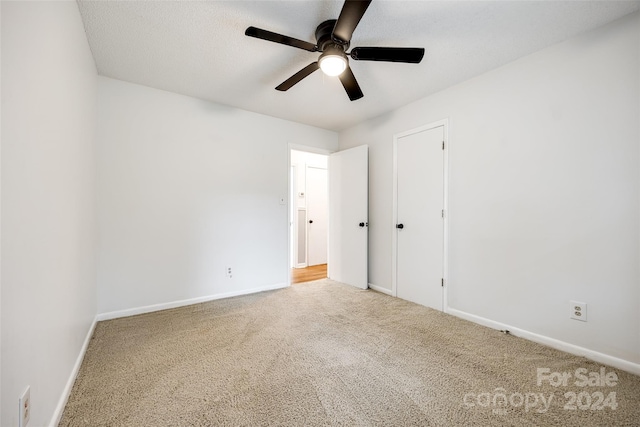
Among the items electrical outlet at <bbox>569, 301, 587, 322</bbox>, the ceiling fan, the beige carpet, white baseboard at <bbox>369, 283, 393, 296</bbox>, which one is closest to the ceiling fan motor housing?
the ceiling fan

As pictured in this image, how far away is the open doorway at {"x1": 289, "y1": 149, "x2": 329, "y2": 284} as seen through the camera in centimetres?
519

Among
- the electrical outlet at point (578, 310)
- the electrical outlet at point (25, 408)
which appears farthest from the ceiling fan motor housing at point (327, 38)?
the electrical outlet at point (578, 310)

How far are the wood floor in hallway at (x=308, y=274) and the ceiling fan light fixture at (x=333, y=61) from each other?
3023 mm

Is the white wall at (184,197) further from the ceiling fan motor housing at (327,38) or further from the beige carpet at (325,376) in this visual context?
the ceiling fan motor housing at (327,38)

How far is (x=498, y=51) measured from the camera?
2150 mm

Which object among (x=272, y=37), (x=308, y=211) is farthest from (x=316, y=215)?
(x=272, y=37)

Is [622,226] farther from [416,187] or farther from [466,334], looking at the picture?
[416,187]

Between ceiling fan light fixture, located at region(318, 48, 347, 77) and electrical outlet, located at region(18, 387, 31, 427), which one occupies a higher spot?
ceiling fan light fixture, located at region(318, 48, 347, 77)

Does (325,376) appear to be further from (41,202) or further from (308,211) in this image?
(308,211)

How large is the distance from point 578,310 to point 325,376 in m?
1.95

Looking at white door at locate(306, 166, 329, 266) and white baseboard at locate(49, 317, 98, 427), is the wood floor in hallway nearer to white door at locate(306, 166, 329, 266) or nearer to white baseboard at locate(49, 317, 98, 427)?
white door at locate(306, 166, 329, 266)

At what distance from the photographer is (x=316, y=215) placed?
544 cm

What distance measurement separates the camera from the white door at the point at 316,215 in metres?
5.35

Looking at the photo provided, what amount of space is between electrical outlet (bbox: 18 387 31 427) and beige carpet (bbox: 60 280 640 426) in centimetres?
41
